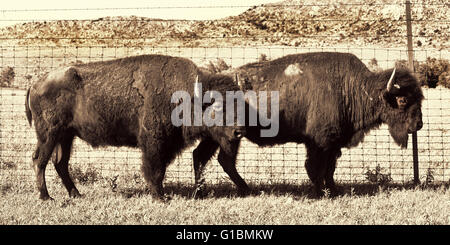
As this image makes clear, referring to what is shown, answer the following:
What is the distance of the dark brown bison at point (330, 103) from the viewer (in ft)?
24.1

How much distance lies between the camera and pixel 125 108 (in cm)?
721

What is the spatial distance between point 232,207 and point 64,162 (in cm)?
274

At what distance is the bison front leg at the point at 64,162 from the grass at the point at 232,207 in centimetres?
20

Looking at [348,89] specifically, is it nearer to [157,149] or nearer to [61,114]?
[157,149]

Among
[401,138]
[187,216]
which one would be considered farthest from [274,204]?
[401,138]

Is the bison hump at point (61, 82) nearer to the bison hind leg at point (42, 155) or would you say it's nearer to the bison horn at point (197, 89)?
the bison hind leg at point (42, 155)

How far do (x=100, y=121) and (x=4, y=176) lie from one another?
2.51 metres

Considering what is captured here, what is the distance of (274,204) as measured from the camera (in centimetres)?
679

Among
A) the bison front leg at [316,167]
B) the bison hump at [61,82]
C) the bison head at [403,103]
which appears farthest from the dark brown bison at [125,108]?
the bison head at [403,103]

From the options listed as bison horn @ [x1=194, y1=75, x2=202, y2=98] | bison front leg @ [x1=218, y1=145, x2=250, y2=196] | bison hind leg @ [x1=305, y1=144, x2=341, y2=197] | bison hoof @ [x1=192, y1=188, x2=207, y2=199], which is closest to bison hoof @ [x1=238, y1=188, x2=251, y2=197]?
bison front leg @ [x1=218, y1=145, x2=250, y2=196]

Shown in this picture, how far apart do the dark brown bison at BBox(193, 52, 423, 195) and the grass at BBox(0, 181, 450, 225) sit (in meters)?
0.49

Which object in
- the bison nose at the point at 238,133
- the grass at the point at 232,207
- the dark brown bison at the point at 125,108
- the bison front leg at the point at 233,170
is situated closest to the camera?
the grass at the point at 232,207

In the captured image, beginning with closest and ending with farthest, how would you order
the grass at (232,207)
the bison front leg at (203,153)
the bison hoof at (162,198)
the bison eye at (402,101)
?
the grass at (232,207) → the bison hoof at (162,198) → the bison eye at (402,101) → the bison front leg at (203,153)

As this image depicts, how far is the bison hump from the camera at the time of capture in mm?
7324
